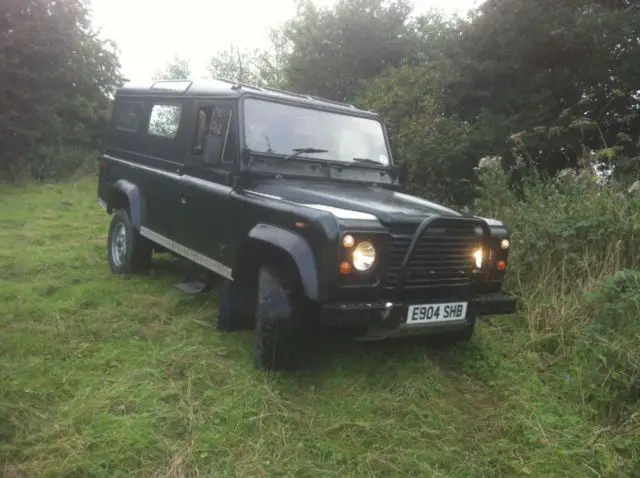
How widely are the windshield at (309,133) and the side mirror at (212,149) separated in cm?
22

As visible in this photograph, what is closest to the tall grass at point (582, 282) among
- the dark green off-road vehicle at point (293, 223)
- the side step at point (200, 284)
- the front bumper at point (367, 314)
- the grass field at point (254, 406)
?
the grass field at point (254, 406)

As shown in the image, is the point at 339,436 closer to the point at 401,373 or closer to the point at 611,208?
the point at 401,373

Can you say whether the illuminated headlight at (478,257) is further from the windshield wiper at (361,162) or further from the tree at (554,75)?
the tree at (554,75)

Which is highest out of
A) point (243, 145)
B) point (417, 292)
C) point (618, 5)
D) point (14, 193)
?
point (618, 5)

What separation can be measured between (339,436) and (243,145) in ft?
7.46

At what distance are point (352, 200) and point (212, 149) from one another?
1.18 m

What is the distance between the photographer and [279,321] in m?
3.62

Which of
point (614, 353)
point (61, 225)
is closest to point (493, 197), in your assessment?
point (614, 353)

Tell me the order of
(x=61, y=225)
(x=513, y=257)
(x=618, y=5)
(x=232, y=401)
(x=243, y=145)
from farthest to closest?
(x=61, y=225) < (x=618, y=5) < (x=513, y=257) < (x=243, y=145) < (x=232, y=401)

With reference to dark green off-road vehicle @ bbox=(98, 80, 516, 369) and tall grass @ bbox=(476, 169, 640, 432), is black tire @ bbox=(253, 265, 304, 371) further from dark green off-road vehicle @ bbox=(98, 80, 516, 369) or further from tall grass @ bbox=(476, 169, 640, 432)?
tall grass @ bbox=(476, 169, 640, 432)

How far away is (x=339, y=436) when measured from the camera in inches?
128

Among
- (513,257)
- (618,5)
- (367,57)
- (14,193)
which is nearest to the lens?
(513,257)

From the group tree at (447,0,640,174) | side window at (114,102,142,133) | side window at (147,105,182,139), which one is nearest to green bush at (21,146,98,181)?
side window at (114,102,142,133)

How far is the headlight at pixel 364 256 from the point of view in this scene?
130 inches
